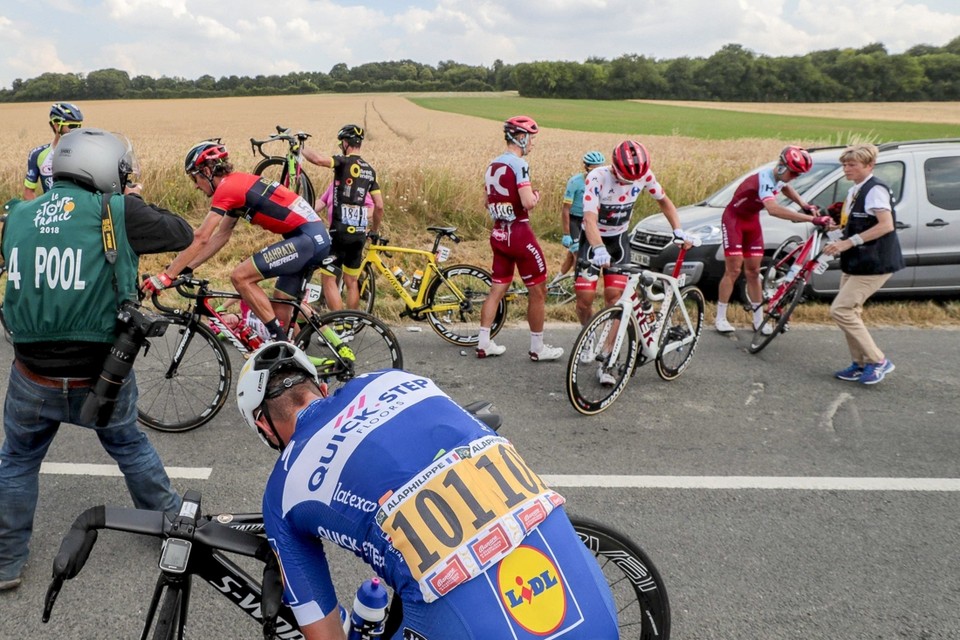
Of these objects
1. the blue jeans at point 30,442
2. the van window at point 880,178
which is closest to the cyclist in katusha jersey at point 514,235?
the blue jeans at point 30,442

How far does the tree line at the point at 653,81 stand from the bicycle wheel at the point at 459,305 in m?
65.6

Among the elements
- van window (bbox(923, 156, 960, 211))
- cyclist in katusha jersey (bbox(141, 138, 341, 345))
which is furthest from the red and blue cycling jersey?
van window (bbox(923, 156, 960, 211))

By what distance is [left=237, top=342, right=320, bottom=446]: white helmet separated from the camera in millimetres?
2107

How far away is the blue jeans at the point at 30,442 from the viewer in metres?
3.32

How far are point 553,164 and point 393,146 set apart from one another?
7.84 m

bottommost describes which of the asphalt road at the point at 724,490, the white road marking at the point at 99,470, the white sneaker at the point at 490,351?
the white road marking at the point at 99,470

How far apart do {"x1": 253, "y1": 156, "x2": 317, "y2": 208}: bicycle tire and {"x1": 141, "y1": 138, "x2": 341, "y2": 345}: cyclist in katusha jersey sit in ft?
6.69

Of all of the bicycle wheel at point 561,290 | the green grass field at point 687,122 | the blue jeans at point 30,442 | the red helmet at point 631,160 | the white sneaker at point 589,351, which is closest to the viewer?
the blue jeans at point 30,442

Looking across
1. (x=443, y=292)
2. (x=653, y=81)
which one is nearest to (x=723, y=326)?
(x=443, y=292)

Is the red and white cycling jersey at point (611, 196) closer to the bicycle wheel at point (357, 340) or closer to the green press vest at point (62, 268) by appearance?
the bicycle wheel at point (357, 340)

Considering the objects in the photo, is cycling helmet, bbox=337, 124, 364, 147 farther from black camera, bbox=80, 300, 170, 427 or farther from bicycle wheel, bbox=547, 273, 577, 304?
black camera, bbox=80, 300, 170, 427

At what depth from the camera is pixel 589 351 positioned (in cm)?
577

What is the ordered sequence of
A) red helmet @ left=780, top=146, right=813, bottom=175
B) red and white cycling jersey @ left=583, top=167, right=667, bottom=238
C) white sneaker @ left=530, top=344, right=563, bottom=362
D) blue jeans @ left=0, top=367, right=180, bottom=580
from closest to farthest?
blue jeans @ left=0, top=367, right=180, bottom=580 < red and white cycling jersey @ left=583, top=167, right=667, bottom=238 < white sneaker @ left=530, top=344, right=563, bottom=362 < red helmet @ left=780, top=146, right=813, bottom=175

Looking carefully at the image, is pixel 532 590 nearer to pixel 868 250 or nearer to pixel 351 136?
pixel 868 250
